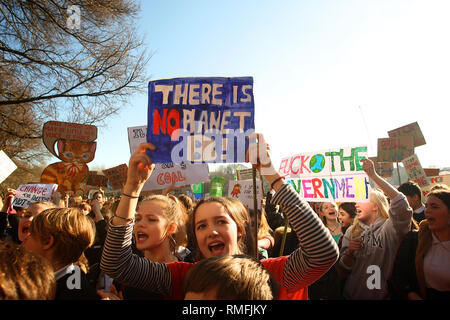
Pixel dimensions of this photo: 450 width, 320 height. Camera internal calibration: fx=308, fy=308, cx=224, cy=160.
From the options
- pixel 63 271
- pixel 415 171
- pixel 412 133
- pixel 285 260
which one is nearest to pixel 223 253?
pixel 285 260

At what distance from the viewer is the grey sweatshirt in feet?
9.07

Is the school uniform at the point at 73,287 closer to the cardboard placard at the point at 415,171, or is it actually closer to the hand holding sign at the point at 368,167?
the hand holding sign at the point at 368,167

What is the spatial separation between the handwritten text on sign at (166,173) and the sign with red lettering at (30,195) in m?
1.47

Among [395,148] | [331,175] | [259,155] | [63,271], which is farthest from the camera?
[395,148]

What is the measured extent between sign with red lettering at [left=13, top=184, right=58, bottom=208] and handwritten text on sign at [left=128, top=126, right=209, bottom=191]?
1473 mm

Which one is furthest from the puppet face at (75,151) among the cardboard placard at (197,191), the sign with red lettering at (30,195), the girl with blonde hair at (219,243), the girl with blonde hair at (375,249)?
the girl with blonde hair at (375,249)

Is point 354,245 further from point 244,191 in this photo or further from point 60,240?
point 60,240

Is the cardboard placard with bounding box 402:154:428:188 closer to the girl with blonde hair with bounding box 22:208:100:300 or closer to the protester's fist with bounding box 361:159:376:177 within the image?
the protester's fist with bounding box 361:159:376:177

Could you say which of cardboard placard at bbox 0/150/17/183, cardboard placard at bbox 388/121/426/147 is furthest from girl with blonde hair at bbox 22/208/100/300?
cardboard placard at bbox 388/121/426/147

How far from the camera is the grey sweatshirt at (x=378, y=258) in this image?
2.77 metres

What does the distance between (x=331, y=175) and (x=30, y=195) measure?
4232mm

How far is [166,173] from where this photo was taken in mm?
5477

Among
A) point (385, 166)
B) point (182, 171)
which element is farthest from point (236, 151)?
point (385, 166)
